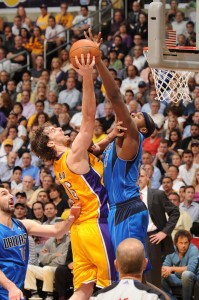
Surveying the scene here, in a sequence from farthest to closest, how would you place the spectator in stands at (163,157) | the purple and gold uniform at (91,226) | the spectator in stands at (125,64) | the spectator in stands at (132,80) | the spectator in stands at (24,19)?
1. the spectator in stands at (24,19)
2. the spectator in stands at (125,64)
3. the spectator in stands at (132,80)
4. the spectator in stands at (163,157)
5. the purple and gold uniform at (91,226)

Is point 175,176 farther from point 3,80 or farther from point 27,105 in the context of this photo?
point 3,80

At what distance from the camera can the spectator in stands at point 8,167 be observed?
1805cm

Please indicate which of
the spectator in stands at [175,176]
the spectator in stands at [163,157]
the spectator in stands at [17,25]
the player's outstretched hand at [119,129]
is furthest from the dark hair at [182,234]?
the spectator in stands at [17,25]

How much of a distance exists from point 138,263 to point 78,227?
9.49ft

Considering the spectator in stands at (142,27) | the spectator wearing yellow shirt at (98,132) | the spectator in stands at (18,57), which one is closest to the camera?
the spectator wearing yellow shirt at (98,132)

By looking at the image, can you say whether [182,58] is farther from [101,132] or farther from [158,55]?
[101,132]

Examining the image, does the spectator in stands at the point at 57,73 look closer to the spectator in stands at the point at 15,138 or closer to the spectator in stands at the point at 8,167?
the spectator in stands at the point at 15,138

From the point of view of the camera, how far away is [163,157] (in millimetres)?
15875

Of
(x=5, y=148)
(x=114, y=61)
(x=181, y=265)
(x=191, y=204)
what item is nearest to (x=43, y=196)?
(x=191, y=204)

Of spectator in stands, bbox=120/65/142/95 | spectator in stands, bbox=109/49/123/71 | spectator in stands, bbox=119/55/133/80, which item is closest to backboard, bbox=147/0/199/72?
spectator in stands, bbox=120/65/142/95

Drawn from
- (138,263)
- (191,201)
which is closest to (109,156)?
(138,263)

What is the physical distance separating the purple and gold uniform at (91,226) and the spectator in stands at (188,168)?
20.8ft

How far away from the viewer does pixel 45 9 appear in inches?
910

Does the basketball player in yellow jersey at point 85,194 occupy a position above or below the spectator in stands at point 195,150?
above
